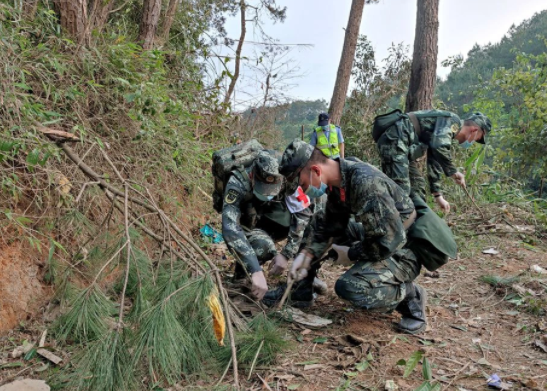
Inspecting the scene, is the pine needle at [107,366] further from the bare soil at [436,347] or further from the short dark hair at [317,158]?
the short dark hair at [317,158]

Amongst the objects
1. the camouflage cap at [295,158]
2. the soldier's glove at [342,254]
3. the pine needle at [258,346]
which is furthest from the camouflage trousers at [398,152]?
the pine needle at [258,346]

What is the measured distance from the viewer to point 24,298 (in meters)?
2.71

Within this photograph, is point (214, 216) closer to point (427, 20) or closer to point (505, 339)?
point (505, 339)

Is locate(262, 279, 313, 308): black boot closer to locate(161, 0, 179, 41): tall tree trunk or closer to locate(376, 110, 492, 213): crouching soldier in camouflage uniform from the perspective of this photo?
locate(376, 110, 492, 213): crouching soldier in camouflage uniform

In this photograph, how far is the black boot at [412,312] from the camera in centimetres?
271

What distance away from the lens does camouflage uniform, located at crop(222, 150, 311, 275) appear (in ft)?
9.59

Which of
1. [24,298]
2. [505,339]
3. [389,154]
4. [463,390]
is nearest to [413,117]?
[389,154]

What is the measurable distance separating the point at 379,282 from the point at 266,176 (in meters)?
1.02

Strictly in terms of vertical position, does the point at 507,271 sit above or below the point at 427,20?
below

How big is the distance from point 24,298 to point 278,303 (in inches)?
64.5

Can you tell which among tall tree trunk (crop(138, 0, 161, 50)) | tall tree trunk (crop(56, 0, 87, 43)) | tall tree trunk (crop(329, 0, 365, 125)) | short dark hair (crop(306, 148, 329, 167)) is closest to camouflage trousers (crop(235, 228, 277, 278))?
short dark hair (crop(306, 148, 329, 167))

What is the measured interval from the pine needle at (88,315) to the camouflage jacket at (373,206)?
4.88ft

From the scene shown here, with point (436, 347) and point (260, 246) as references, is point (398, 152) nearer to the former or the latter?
point (260, 246)

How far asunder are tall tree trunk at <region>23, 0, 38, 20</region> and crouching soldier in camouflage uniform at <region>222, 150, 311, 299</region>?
1959 millimetres
